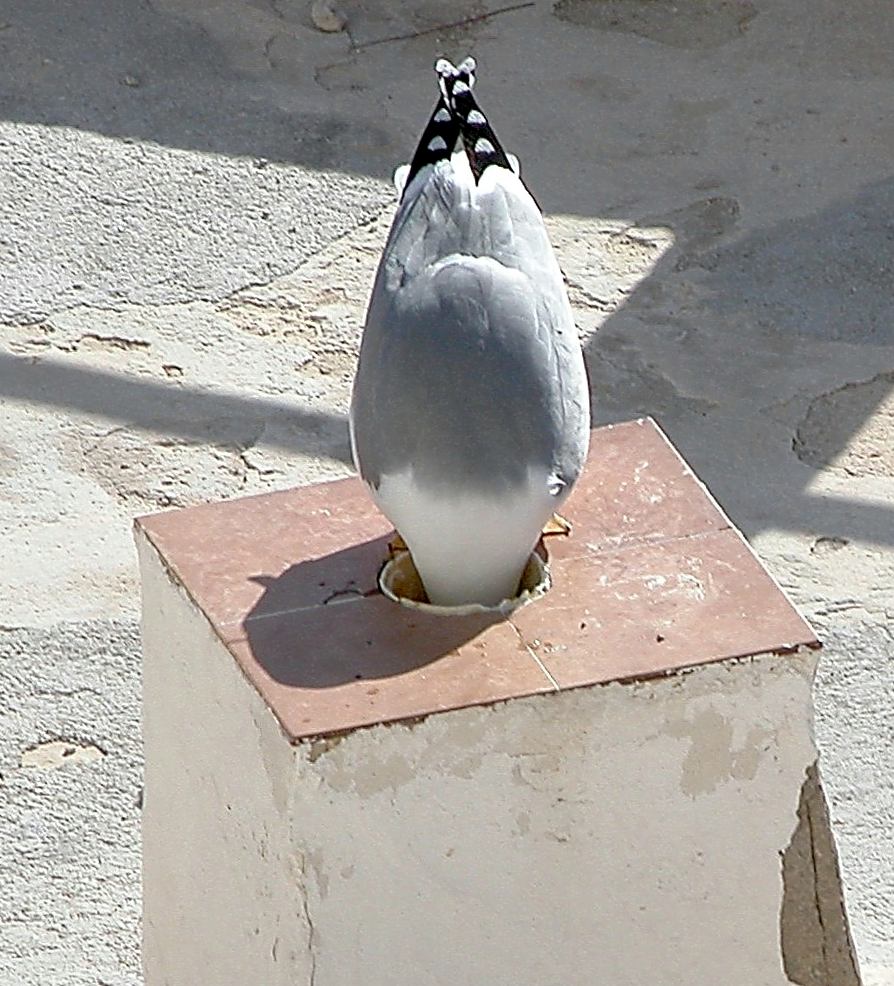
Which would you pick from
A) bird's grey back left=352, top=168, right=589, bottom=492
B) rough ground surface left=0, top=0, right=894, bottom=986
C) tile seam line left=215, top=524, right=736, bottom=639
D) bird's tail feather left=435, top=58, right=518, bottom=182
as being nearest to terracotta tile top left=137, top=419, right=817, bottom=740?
tile seam line left=215, top=524, right=736, bottom=639

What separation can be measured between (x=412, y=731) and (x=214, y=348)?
229 centimetres

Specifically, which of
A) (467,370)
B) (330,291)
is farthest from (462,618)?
(330,291)

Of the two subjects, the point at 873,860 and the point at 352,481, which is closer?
the point at 352,481

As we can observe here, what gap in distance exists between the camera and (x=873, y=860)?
10.3 ft

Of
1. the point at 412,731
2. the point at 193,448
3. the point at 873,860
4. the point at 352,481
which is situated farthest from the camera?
the point at 193,448

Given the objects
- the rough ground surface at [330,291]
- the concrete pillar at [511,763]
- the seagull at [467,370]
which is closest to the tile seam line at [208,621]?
the concrete pillar at [511,763]

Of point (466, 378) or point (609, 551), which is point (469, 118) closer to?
point (466, 378)

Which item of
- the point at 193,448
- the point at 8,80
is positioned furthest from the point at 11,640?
the point at 8,80

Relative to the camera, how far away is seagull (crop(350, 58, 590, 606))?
220 centimetres

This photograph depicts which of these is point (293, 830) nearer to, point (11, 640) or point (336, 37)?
point (11, 640)

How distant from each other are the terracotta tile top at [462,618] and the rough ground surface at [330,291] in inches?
33.3

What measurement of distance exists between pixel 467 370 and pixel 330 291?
235 cm

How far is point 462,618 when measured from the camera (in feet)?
7.64

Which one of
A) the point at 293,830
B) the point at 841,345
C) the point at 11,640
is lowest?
the point at 11,640
